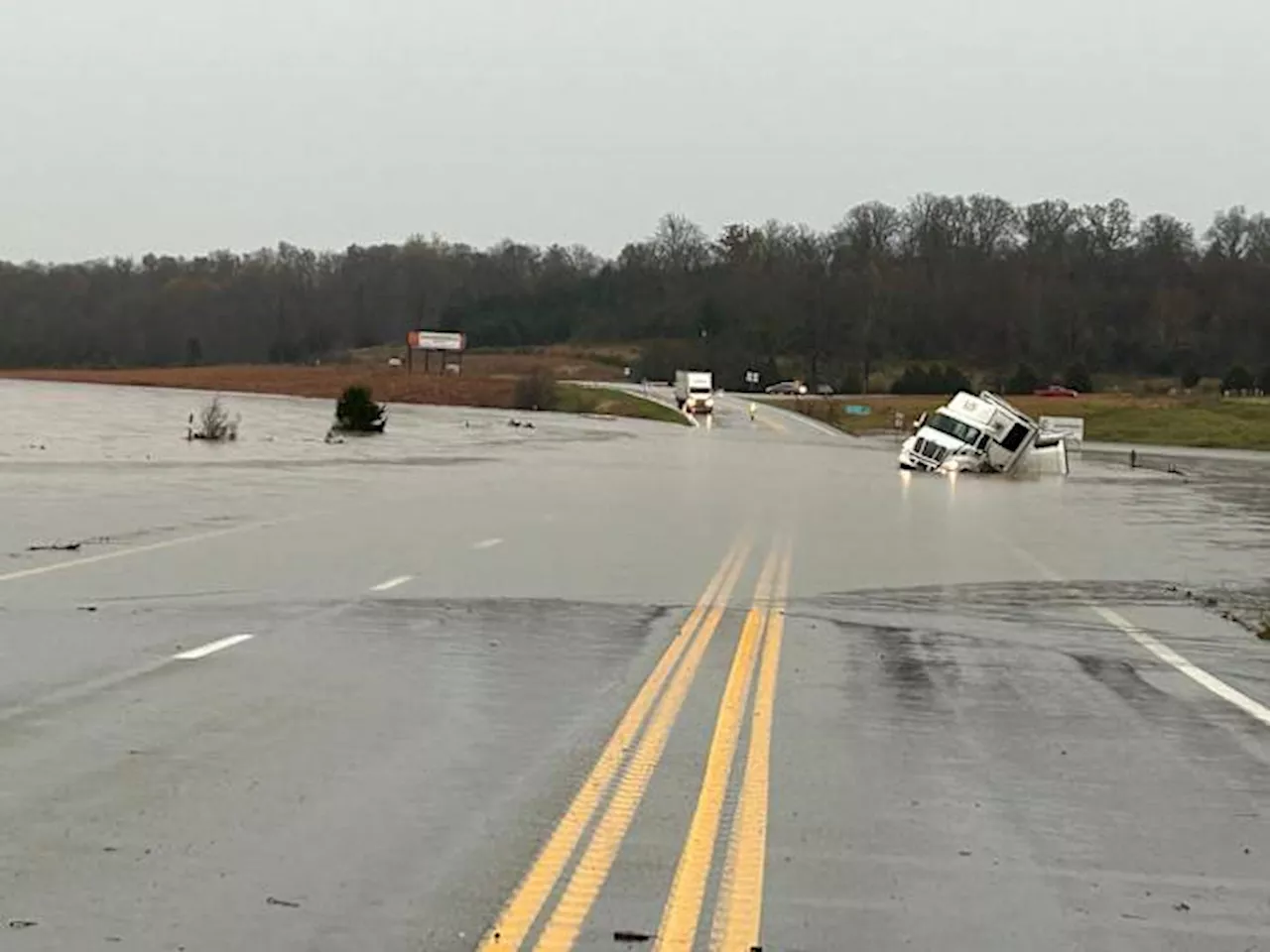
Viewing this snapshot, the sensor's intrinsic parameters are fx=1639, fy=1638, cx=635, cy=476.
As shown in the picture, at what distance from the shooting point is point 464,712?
9.51 meters

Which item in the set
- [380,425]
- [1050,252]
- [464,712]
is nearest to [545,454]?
[380,425]

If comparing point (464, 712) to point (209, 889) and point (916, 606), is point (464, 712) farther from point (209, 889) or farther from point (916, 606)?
point (916, 606)

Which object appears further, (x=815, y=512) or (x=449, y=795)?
(x=815, y=512)

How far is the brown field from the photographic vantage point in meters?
128

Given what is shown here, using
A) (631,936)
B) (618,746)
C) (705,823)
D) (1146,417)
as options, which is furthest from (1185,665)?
(1146,417)

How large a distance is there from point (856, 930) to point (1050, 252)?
195 metres

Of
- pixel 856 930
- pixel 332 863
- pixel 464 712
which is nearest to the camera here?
pixel 856 930

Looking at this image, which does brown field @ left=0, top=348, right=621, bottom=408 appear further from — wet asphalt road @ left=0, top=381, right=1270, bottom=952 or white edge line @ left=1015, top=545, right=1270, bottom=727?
white edge line @ left=1015, top=545, right=1270, bottom=727

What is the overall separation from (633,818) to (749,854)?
679 millimetres

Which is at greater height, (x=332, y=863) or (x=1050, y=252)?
(x=1050, y=252)

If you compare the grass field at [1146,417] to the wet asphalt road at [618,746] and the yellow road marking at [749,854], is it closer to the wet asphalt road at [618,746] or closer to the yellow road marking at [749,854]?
the wet asphalt road at [618,746]

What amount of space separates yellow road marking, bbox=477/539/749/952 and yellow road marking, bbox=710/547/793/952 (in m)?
0.62

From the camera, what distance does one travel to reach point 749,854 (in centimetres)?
646

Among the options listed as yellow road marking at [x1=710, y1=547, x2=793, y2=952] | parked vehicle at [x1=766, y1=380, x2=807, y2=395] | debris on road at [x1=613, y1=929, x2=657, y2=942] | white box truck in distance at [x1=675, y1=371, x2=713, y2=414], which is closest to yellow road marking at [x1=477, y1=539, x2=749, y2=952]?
debris on road at [x1=613, y1=929, x2=657, y2=942]
